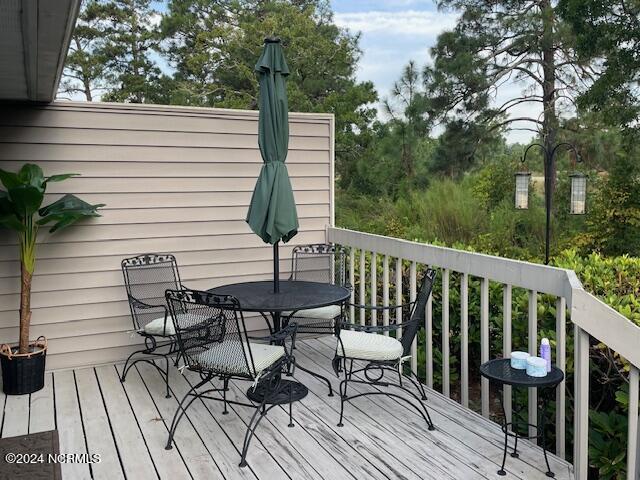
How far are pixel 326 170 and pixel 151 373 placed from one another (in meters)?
2.37

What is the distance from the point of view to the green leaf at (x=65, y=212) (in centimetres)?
412

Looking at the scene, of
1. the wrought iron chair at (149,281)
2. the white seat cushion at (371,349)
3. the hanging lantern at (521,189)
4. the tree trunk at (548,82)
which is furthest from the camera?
the tree trunk at (548,82)

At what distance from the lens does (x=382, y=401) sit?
12.5 ft

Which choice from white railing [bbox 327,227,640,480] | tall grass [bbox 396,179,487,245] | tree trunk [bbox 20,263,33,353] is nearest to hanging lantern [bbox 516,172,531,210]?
tall grass [bbox 396,179,487,245]

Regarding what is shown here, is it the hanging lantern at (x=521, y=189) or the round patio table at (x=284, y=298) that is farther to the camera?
→ the hanging lantern at (x=521, y=189)

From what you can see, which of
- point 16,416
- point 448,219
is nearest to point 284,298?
point 16,416

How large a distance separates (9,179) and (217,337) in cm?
184

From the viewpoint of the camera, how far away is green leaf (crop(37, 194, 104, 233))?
4.12 meters

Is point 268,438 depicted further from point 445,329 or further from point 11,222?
point 11,222

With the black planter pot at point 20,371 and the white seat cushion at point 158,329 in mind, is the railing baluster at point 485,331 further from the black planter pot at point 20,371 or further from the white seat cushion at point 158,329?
the black planter pot at point 20,371

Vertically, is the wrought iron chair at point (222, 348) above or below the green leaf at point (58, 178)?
below

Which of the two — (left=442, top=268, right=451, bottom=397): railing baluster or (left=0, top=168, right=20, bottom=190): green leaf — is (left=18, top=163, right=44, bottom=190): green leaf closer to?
(left=0, top=168, right=20, bottom=190): green leaf

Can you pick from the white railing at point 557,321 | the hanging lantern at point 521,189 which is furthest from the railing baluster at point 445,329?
the hanging lantern at point 521,189

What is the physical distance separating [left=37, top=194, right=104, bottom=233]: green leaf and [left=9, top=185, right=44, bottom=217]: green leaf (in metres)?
0.12
